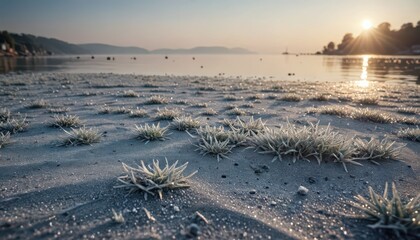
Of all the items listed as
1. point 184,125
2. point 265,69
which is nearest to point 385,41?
point 265,69

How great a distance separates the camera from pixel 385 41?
522 ft

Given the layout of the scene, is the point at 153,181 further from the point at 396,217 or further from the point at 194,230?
the point at 396,217

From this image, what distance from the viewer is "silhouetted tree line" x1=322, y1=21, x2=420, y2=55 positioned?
453 feet

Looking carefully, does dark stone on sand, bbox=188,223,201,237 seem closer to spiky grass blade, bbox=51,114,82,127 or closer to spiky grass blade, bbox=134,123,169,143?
spiky grass blade, bbox=134,123,169,143

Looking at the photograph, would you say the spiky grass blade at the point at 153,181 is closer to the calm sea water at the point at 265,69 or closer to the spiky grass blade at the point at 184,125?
the spiky grass blade at the point at 184,125

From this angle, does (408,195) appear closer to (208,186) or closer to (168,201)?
(208,186)

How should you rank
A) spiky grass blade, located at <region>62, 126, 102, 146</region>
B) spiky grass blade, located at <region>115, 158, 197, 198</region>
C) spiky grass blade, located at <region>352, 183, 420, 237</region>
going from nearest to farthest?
1. spiky grass blade, located at <region>352, 183, 420, 237</region>
2. spiky grass blade, located at <region>115, 158, 197, 198</region>
3. spiky grass blade, located at <region>62, 126, 102, 146</region>

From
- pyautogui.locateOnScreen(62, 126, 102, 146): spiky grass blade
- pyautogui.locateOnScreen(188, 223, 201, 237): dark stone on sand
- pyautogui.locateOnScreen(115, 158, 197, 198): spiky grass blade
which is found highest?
pyautogui.locateOnScreen(62, 126, 102, 146): spiky grass blade

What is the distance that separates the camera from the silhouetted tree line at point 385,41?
138 meters

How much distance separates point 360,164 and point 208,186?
Result: 2.67 m

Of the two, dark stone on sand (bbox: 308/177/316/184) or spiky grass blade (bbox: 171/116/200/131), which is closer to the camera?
dark stone on sand (bbox: 308/177/316/184)

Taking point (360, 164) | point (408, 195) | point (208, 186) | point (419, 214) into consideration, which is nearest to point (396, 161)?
point (360, 164)

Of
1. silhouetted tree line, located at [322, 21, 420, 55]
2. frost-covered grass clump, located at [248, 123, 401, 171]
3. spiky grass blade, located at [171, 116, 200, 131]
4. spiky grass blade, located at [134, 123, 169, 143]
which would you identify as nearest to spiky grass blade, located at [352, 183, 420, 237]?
frost-covered grass clump, located at [248, 123, 401, 171]

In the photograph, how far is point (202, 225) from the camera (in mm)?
2701
